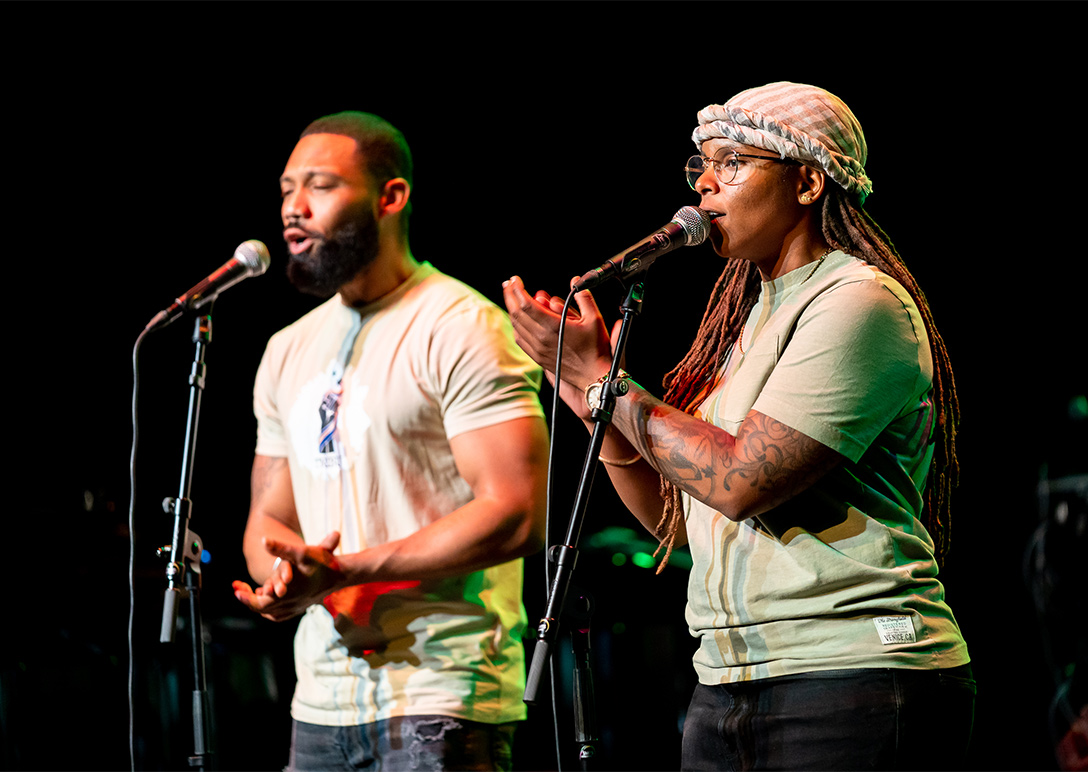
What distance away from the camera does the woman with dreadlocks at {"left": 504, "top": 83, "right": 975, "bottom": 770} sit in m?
1.83

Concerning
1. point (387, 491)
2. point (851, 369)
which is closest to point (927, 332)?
point (851, 369)

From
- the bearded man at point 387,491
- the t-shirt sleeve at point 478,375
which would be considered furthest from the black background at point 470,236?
the t-shirt sleeve at point 478,375

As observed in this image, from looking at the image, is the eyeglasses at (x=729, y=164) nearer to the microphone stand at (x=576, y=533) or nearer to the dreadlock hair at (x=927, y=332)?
the dreadlock hair at (x=927, y=332)

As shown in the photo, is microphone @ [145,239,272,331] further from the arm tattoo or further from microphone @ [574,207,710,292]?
the arm tattoo

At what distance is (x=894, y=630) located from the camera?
182 cm

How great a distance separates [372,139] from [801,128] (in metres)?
1.62

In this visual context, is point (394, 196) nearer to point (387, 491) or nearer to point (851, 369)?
point (387, 491)

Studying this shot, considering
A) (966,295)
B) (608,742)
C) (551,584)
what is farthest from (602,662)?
(551,584)

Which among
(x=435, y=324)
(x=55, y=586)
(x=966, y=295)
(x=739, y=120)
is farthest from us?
(x=55, y=586)

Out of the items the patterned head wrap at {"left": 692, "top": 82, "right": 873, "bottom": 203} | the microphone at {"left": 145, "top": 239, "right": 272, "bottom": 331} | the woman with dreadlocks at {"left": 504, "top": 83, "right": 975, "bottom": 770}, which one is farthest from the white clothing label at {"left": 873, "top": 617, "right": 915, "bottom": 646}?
the microphone at {"left": 145, "top": 239, "right": 272, "bottom": 331}

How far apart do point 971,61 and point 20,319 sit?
14.5ft

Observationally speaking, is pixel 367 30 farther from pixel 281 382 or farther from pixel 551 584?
pixel 551 584

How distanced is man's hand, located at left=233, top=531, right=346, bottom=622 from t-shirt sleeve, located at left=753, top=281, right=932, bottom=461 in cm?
120

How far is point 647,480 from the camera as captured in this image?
90.8 inches
